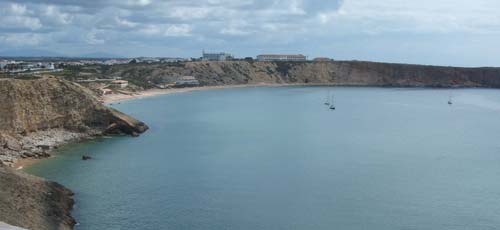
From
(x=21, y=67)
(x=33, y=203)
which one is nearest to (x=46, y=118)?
(x=33, y=203)

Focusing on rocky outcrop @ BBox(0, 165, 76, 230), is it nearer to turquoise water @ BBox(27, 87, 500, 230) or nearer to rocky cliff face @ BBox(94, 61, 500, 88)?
turquoise water @ BBox(27, 87, 500, 230)

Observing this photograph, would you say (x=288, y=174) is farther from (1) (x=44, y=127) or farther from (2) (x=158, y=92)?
(2) (x=158, y=92)

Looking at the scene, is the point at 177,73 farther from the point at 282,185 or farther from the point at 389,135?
the point at 282,185

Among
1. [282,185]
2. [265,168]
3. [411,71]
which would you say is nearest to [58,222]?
[282,185]

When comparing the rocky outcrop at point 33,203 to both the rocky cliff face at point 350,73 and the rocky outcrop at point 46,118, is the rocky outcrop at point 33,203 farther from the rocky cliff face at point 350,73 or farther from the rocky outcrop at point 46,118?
the rocky cliff face at point 350,73

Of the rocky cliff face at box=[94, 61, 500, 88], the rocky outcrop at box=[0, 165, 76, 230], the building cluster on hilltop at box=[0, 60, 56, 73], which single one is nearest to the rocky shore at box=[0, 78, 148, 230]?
the rocky outcrop at box=[0, 165, 76, 230]

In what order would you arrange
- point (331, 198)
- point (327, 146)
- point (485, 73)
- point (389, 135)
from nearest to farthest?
point (331, 198), point (327, 146), point (389, 135), point (485, 73)

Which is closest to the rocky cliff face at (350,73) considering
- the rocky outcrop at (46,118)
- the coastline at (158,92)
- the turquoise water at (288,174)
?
the coastline at (158,92)

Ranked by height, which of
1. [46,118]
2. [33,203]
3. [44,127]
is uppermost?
[46,118]
